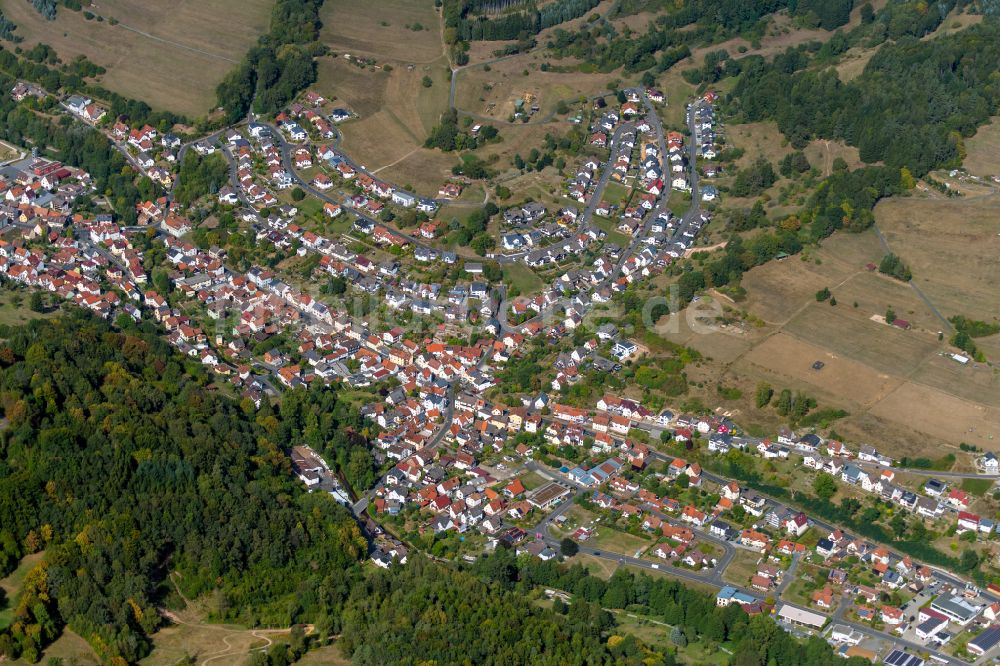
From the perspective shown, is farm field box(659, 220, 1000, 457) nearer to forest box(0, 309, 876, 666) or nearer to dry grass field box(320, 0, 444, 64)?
forest box(0, 309, 876, 666)

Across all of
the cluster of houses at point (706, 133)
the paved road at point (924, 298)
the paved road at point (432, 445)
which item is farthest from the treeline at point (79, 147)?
the paved road at point (924, 298)

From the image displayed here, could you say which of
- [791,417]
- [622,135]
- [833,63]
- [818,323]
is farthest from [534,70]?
[791,417]

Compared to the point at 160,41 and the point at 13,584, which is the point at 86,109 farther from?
the point at 13,584

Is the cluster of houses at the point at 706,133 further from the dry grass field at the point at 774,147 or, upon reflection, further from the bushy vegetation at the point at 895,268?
the bushy vegetation at the point at 895,268

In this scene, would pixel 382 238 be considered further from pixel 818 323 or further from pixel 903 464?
pixel 903 464

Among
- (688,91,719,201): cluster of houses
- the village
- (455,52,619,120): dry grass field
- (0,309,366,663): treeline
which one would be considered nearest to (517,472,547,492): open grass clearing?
the village

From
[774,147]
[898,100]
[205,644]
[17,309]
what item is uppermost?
[898,100]

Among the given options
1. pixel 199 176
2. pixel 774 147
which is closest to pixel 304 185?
pixel 199 176
